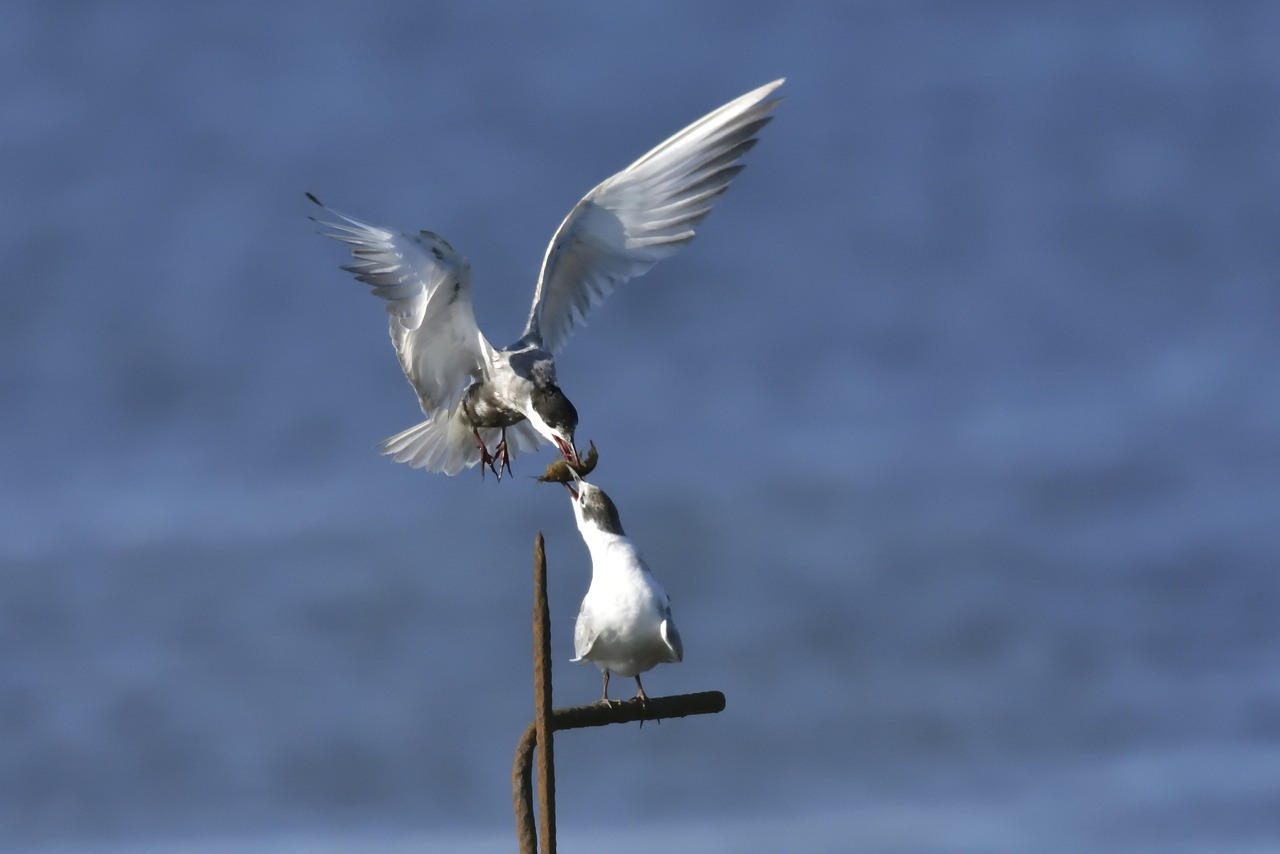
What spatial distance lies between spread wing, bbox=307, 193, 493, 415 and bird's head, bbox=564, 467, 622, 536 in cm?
368

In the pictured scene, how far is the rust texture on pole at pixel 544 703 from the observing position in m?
4.96

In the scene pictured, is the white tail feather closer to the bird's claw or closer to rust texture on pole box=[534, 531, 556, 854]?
the bird's claw

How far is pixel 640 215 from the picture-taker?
11.8 meters

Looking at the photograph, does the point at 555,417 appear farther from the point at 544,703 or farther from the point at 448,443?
the point at 544,703

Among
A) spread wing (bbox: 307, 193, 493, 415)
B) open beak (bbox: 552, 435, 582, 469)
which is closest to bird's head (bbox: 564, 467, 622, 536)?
open beak (bbox: 552, 435, 582, 469)

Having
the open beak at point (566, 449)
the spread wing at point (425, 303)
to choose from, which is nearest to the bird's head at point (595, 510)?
the open beak at point (566, 449)

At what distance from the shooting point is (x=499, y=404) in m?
11.1

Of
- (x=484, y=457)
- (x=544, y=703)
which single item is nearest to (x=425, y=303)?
(x=484, y=457)

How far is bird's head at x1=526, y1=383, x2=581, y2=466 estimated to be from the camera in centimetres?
974

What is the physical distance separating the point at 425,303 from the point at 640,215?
5.70ft

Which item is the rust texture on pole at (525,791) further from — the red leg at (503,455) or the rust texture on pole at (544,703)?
the red leg at (503,455)

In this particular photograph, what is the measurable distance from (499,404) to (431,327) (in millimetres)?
730

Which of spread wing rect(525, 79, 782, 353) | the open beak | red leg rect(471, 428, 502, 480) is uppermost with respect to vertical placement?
spread wing rect(525, 79, 782, 353)

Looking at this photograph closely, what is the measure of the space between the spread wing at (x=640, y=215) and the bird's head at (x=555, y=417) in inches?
63.3
